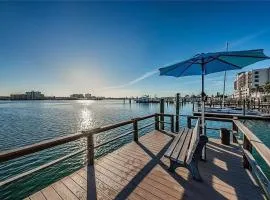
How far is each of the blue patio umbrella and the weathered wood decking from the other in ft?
3.69

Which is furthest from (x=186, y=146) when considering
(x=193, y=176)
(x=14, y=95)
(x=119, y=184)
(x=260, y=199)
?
(x=14, y=95)

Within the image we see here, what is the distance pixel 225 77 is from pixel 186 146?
1098 inches

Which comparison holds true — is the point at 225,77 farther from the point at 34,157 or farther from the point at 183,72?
the point at 34,157

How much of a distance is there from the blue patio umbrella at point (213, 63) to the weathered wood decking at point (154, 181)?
112cm

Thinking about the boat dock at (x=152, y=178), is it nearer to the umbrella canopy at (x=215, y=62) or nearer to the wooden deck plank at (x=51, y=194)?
the wooden deck plank at (x=51, y=194)

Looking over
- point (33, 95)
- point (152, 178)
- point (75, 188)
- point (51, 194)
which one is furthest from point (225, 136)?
point (33, 95)

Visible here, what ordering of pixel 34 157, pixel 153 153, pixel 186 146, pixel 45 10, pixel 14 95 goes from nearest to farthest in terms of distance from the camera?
1. pixel 186 146
2. pixel 153 153
3. pixel 45 10
4. pixel 34 157
5. pixel 14 95

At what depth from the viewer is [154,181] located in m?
2.96

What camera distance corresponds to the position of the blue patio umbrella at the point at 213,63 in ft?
10.3

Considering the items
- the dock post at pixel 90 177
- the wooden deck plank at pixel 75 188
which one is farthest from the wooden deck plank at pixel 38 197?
the dock post at pixel 90 177

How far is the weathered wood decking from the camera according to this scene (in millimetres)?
2535

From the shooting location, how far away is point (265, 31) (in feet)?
27.6

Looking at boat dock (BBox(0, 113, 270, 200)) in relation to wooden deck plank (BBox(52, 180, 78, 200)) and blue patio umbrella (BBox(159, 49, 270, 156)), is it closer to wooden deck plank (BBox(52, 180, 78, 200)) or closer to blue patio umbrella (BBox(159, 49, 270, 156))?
wooden deck plank (BBox(52, 180, 78, 200))

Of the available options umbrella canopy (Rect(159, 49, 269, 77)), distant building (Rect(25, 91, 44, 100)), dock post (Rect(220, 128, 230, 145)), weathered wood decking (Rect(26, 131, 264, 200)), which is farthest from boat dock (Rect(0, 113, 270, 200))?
distant building (Rect(25, 91, 44, 100))
